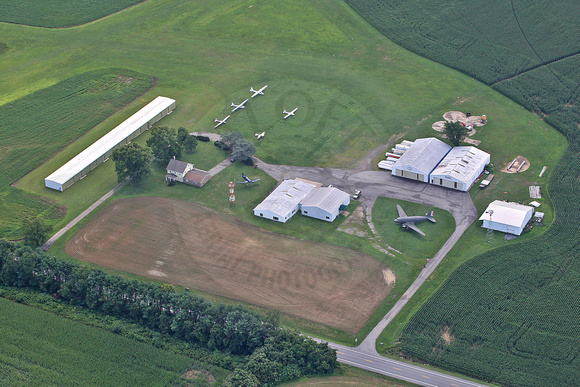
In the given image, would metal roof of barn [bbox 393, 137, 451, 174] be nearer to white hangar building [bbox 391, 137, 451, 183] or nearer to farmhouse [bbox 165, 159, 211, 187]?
white hangar building [bbox 391, 137, 451, 183]

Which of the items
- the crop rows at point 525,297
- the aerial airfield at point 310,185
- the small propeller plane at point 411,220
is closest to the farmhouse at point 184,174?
the aerial airfield at point 310,185

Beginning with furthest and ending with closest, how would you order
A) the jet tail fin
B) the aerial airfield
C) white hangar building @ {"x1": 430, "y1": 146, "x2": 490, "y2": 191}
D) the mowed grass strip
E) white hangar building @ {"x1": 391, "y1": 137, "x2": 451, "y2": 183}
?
white hangar building @ {"x1": 391, "y1": 137, "x2": 451, "y2": 183} < white hangar building @ {"x1": 430, "y1": 146, "x2": 490, "y2": 191} < the jet tail fin < the aerial airfield < the mowed grass strip

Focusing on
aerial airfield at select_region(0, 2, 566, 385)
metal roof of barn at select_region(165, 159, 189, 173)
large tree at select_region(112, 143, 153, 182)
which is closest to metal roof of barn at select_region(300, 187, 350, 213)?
aerial airfield at select_region(0, 2, 566, 385)

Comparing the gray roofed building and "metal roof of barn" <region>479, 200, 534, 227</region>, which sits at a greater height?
the gray roofed building

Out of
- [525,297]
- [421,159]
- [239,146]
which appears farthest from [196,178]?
[525,297]

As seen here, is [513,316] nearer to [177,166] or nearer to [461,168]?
[461,168]

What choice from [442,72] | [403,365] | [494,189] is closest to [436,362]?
[403,365]

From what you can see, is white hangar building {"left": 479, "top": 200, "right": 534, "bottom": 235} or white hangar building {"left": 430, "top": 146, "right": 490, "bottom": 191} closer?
white hangar building {"left": 479, "top": 200, "right": 534, "bottom": 235}
